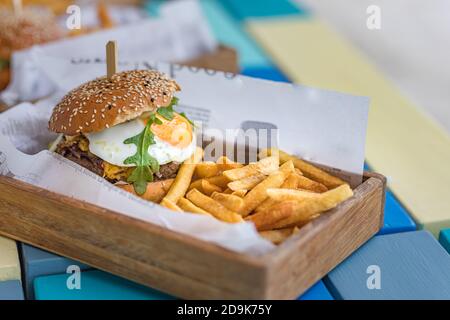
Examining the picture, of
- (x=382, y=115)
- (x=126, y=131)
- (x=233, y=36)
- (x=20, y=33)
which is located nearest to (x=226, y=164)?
(x=126, y=131)

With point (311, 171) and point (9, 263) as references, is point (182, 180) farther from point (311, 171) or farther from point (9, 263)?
point (9, 263)

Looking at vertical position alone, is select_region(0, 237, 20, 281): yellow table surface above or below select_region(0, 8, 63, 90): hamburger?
below

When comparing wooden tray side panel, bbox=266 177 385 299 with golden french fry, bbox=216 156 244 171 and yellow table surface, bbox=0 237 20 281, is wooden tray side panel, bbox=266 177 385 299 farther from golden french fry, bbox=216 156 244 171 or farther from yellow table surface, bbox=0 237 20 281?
yellow table surface, bbox=0 237 20 281

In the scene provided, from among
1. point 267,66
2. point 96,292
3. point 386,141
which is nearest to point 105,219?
point 96,292

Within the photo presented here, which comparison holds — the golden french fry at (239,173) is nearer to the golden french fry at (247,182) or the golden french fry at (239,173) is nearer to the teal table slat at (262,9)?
the golden french fry at (247,182)

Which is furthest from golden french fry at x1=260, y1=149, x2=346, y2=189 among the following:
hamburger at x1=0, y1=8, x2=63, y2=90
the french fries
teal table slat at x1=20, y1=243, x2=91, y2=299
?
hamburger at x1=0, y1=8, x2=63, y2=90

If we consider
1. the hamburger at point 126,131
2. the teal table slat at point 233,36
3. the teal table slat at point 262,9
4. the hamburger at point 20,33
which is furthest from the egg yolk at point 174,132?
the teal table slat at point 262,9
